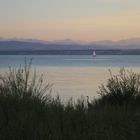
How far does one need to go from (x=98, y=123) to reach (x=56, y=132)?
3.96 ft

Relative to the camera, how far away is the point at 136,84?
1296 cm

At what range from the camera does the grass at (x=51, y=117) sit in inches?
312

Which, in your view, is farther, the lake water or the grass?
the lake water

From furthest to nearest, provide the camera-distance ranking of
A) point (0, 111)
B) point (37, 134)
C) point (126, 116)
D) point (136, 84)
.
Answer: point (136, 84) < point (126, 116) < point (0, 111) < point (37, 134)

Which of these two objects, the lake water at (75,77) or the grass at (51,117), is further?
the lake water at (75,77)

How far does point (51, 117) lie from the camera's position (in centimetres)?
887

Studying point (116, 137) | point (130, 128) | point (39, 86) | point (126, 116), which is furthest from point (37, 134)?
point (39, 86)

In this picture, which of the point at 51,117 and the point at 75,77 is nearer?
the point at 51,117

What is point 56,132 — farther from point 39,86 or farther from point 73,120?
point 39,86

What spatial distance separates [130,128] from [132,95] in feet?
12.4

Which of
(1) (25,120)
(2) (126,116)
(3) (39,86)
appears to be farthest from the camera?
(3) (39,86)

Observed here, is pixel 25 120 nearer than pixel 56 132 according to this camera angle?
No

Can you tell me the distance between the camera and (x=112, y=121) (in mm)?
9305

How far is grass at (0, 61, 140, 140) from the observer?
793 centimetres
